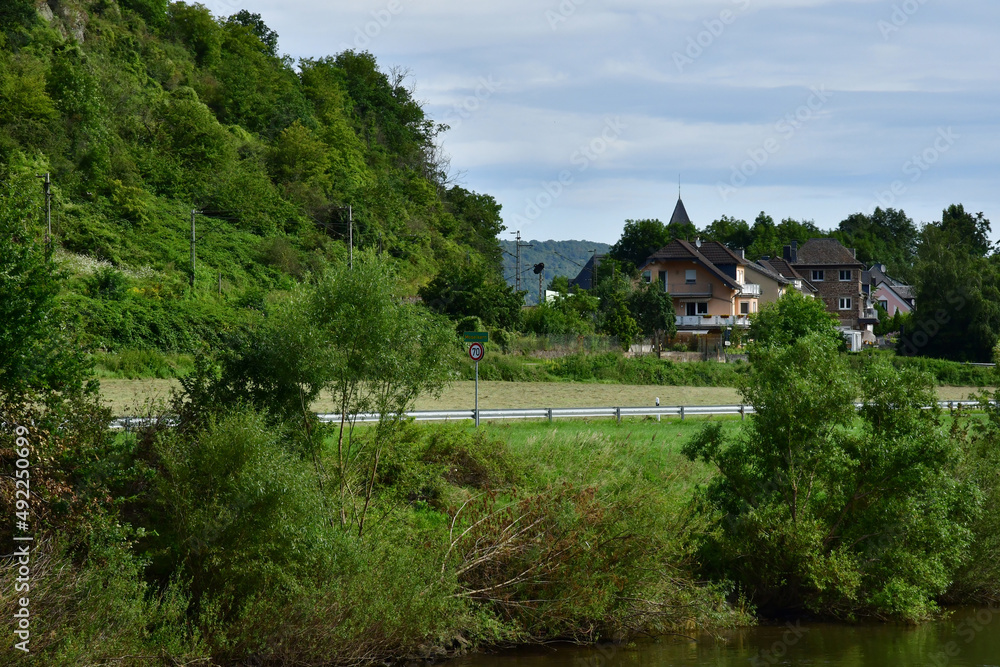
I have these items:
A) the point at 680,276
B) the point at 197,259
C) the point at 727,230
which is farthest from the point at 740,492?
the point at 727,230

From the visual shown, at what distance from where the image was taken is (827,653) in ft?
52.5

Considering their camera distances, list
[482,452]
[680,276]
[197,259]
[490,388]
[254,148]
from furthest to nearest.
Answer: [680,276], [254,148], [197,259], [490,388], [482,452]

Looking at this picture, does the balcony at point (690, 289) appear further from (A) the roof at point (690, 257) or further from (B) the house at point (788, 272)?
(B) the house at point (788, 272)

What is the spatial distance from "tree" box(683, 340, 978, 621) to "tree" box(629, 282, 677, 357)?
168 ft

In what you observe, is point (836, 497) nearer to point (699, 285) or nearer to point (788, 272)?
point (699, 285)

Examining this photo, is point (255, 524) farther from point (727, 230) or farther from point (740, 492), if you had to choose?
point (727, 230)

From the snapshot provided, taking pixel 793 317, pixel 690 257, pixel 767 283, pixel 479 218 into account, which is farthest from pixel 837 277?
pixel 793 317

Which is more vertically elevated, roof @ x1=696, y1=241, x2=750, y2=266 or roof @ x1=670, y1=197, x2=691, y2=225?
roof @ x1=670, y1=197, x2=691, y2=225

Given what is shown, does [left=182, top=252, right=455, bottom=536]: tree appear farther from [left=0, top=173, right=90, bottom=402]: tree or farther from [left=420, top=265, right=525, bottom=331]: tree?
[left=420, top=265, right=525, bottom=331]: tree

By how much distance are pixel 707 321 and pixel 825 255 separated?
2879 centimetres

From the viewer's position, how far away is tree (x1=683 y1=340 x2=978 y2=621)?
17.2m

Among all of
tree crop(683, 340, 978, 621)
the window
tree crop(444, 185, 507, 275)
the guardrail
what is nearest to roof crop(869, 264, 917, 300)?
the window

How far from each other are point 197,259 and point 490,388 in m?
17.6

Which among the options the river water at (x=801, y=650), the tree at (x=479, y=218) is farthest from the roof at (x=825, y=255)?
the river water at (x=801, y=650)
